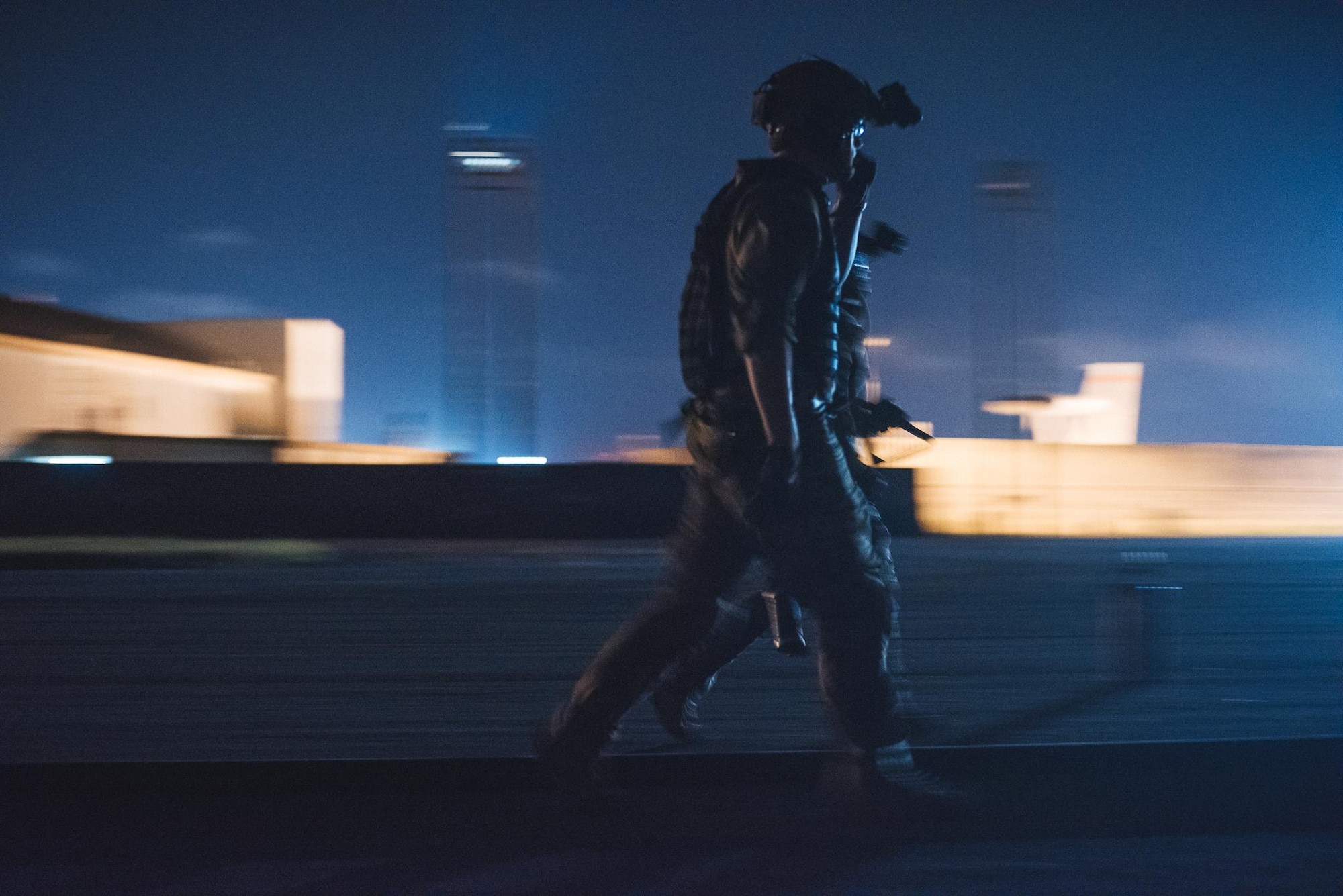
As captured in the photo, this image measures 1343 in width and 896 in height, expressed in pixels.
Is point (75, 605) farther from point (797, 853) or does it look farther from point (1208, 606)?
point (1208, 606)

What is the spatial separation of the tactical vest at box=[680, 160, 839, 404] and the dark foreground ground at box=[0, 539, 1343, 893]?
1.07 m

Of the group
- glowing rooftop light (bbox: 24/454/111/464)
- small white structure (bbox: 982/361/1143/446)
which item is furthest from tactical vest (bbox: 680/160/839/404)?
small white structure (bbox: 982/361/1143/446)

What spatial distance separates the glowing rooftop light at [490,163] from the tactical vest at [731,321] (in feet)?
104

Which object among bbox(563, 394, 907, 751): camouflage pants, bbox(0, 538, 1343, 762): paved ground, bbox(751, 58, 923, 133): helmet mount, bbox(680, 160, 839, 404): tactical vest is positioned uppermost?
bbox(751, 58, 923, 133): helmet mount

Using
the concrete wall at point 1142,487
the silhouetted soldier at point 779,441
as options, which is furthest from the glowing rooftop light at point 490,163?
the silhouetted soldier at point 779,441

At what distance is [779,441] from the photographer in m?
2.80

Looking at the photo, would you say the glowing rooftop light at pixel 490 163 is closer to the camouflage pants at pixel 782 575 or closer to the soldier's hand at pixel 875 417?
the soldier's hand at pixel 875 417

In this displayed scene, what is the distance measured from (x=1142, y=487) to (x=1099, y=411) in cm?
1935

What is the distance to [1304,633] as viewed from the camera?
8.51 metres

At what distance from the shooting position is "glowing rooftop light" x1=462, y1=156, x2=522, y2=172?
33438 millimetres

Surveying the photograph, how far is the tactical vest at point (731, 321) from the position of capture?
9.70 feet

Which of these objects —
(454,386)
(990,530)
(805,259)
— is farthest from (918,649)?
(990,530)

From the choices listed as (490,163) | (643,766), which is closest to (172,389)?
(490,163)

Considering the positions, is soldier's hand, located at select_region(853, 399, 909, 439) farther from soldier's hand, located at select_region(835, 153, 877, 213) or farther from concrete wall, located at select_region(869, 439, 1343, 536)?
concrete wall, located at select_region(869, 439, 1343, 536)
